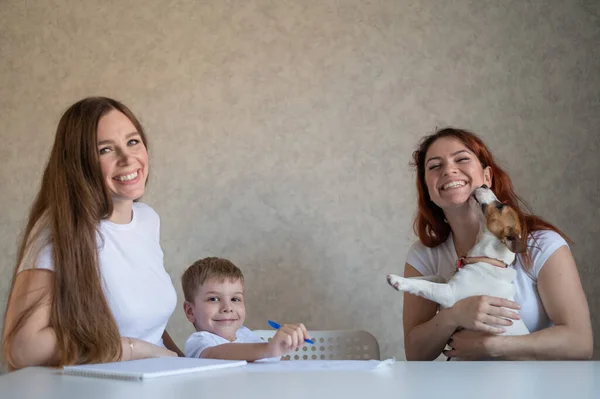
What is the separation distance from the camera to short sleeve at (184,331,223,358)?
1569 mm

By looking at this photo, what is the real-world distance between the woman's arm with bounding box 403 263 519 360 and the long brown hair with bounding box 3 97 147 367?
0.79 meters

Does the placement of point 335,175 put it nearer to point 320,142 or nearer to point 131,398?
point 320,142

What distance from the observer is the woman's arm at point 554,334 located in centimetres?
165

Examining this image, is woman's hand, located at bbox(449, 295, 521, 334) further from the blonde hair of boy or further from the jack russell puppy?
the blonde hair of boy

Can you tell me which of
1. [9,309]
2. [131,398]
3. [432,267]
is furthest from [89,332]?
[432,267]

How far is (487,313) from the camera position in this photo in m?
1.58

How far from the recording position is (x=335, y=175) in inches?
98.7

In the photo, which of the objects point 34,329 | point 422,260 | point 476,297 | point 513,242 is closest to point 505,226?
point 513,242

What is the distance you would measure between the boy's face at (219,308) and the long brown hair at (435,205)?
577mm

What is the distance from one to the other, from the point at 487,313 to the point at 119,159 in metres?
0.93

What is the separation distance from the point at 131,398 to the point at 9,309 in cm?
61

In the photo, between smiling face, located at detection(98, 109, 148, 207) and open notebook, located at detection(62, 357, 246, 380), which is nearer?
open notebook, located at detection(62, 357, 246, 380)

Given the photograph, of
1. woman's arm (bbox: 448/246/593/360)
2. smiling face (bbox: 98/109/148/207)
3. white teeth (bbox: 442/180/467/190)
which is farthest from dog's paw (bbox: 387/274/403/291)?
smiling face (bbox: 98/109/148/207)

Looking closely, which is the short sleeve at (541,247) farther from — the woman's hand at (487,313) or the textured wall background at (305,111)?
the textured wall background at (305,111)
